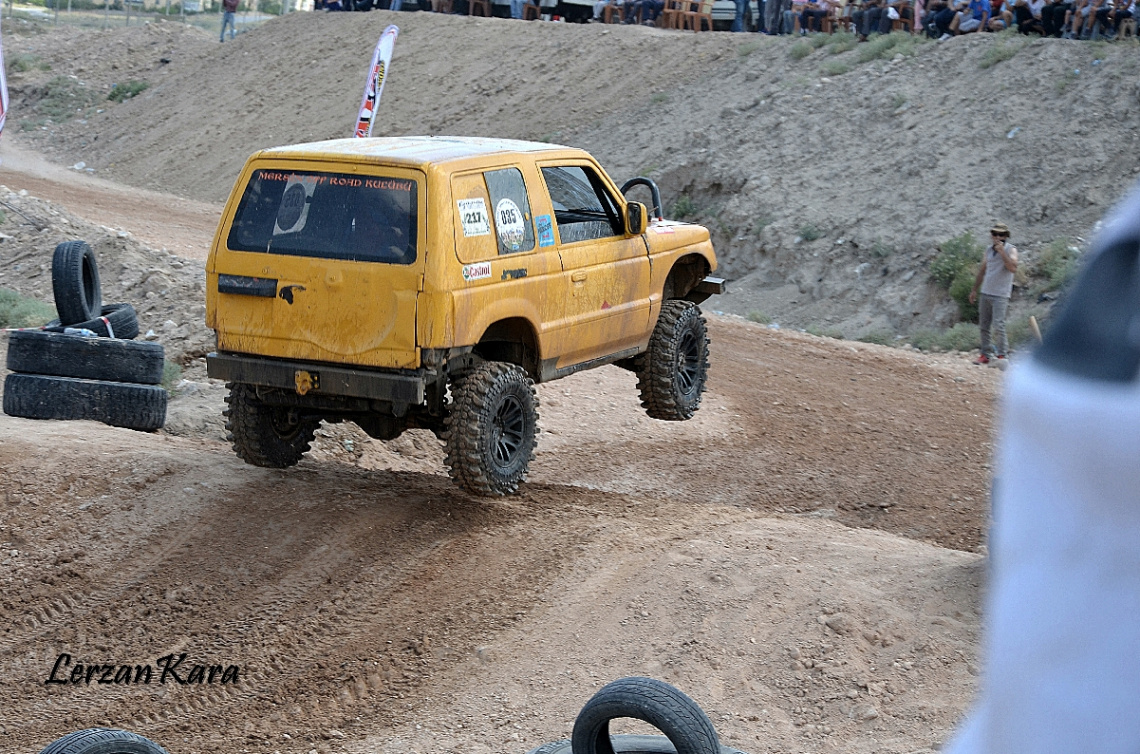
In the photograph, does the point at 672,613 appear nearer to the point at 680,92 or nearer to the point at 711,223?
the point at 711,223

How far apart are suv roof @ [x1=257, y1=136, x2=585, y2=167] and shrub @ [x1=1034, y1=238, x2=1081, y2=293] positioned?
11.1 meters

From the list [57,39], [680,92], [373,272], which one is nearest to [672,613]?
[373,272]

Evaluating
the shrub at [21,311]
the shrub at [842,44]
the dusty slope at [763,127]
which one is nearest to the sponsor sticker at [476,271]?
the shrub at [21,311]

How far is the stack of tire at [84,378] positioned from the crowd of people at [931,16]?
18.6 metres

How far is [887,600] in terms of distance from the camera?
20.2 ft

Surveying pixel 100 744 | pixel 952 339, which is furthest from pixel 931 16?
pixel 100 744

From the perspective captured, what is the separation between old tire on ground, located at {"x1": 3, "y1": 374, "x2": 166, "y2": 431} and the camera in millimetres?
9008

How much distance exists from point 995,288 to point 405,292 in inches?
386

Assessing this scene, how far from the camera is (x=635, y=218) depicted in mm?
8578

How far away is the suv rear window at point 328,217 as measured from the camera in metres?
7.00

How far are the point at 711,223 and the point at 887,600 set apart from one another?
1663 centimetres

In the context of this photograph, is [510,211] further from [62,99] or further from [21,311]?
[62,99]

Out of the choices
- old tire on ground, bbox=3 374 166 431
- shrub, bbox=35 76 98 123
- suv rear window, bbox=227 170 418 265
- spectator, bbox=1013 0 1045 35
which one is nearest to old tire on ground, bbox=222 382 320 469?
suv rear window, bbox=227 170 418 265
